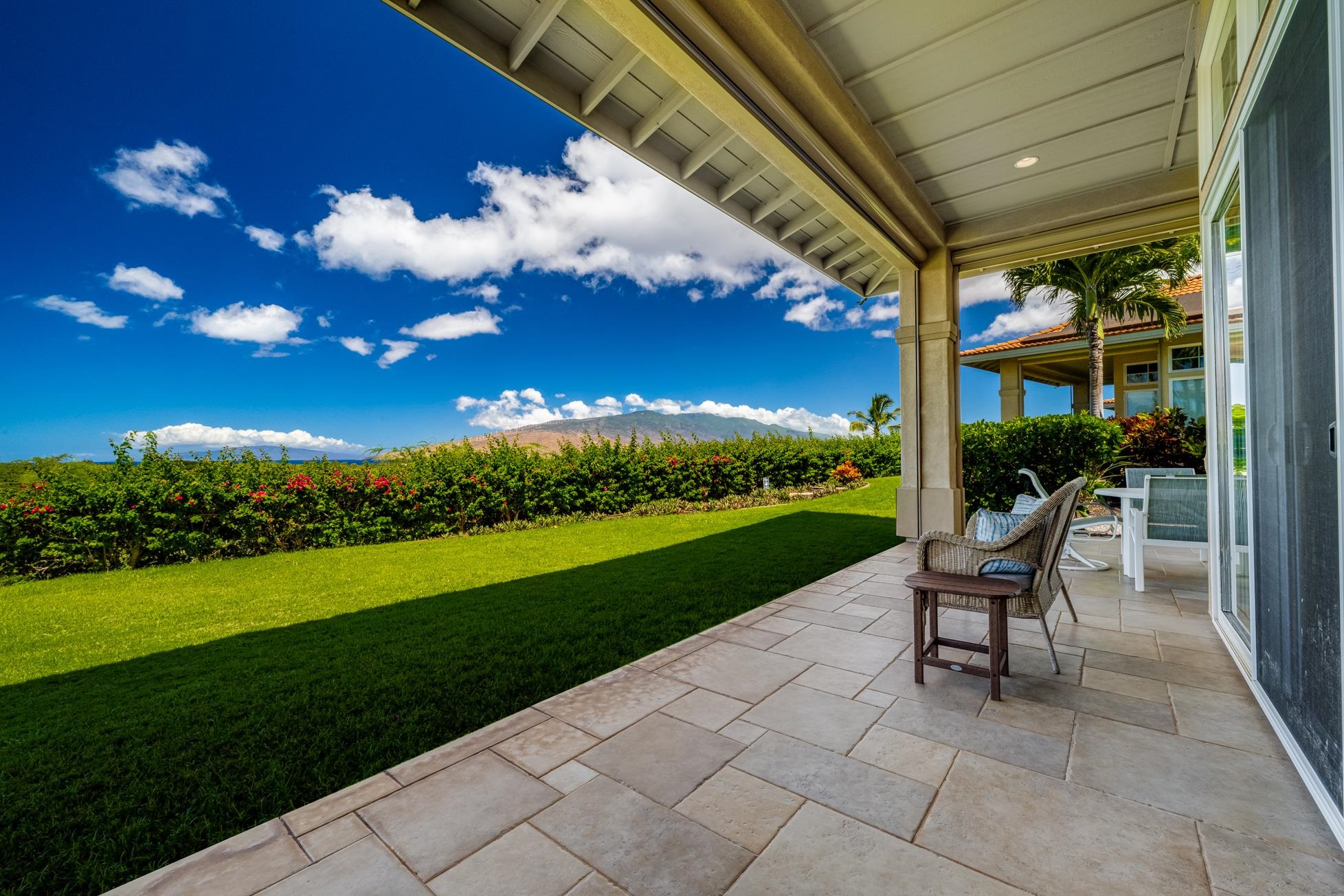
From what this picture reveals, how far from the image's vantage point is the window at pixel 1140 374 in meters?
12.9

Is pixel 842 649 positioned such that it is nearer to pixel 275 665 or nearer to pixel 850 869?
pixel 850 869

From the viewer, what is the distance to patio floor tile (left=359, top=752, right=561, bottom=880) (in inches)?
59.4

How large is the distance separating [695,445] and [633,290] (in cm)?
3446

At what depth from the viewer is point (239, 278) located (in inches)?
1098

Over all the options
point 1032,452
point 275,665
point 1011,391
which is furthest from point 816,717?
point 1011,391

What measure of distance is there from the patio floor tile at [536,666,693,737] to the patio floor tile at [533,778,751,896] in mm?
466

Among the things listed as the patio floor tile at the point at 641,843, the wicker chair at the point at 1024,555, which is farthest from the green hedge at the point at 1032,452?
the patio floor tile at the point at 641,843

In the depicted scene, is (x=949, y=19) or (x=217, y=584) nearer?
(x=949, y=19)

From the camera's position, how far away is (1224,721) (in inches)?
84.9

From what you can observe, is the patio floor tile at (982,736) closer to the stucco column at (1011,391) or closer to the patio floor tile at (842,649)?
the patio floor tile at (842,649)

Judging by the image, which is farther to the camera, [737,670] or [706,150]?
[706,150]

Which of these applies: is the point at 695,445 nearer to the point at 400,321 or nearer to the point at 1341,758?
the point at 1341,758

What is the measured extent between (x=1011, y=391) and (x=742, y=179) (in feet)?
40.2

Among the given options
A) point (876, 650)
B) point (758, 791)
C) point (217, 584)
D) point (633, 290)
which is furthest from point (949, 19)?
point (633, 290)
